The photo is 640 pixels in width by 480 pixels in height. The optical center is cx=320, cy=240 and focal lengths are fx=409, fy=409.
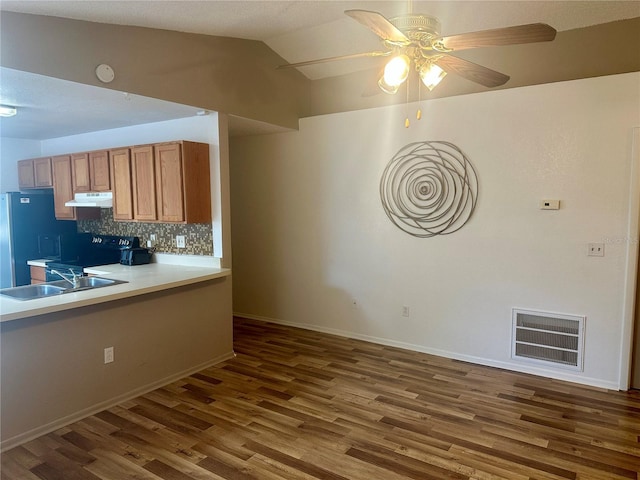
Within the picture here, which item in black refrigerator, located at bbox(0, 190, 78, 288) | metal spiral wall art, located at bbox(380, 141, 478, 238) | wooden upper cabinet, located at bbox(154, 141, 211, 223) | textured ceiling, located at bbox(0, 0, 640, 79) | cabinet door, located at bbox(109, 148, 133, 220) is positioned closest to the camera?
textured ceiling, located at bbox(0, 0, 640, 79)

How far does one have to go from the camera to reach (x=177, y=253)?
14.5 ft

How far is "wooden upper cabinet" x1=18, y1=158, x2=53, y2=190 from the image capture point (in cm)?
495

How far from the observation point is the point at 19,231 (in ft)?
16.2

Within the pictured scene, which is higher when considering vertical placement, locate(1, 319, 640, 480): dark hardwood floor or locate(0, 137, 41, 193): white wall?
locate(0, 137, 41, 193): white wall

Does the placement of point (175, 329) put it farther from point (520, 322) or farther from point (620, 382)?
point (620, 382)

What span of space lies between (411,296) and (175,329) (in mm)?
2379

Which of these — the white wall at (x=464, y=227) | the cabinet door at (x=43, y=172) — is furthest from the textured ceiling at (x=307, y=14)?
the cabinet door at (x=43, y=172)

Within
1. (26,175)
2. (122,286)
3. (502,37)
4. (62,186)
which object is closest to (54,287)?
(122,286)

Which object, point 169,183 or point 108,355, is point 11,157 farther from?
point 108,355

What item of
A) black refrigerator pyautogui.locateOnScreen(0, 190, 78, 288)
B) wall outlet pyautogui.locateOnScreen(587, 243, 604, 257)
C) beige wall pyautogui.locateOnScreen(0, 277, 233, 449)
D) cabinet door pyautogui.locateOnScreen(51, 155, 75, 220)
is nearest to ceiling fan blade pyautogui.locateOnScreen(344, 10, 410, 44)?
wall outlet pyautogui.locateOnScreen(587, 243, 604, 257)

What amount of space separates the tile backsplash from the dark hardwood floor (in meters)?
1.26

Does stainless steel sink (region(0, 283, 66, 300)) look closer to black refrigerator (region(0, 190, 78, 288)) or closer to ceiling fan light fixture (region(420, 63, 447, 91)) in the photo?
black refrigerator (region(0, 190, 78, 288))

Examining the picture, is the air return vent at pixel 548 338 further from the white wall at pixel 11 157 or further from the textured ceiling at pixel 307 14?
the white wall at pixel 11 157

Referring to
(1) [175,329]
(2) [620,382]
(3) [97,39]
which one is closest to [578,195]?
(2) [620,382]
